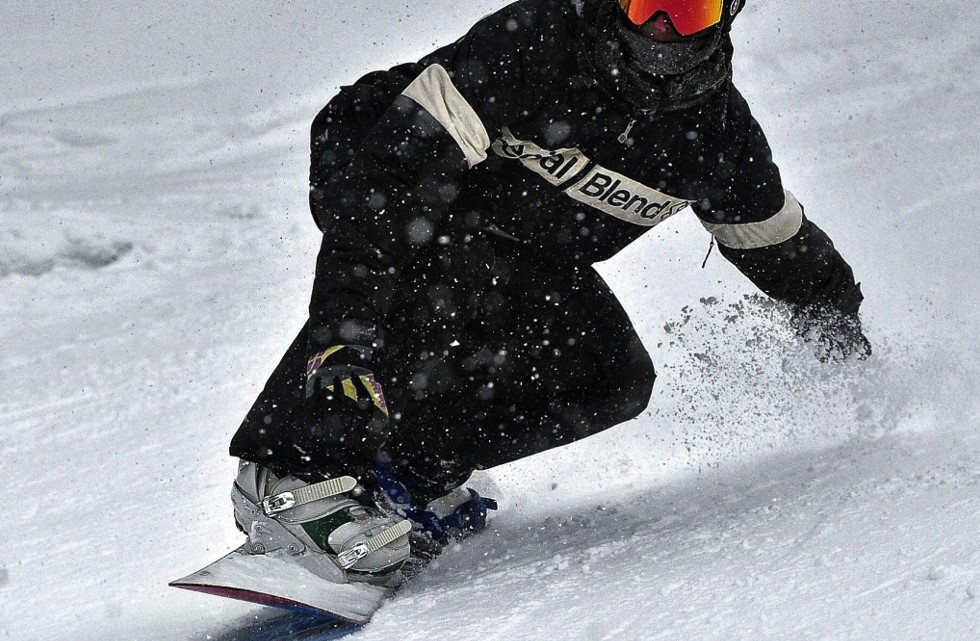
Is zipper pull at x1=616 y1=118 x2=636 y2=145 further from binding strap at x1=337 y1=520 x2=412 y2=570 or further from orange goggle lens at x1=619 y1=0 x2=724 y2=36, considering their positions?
binding strap at x1=337 y1=520 x2=412 y2=570

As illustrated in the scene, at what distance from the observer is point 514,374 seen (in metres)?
2.24

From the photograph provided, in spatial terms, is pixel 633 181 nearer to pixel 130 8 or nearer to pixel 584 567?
pixel 584 567

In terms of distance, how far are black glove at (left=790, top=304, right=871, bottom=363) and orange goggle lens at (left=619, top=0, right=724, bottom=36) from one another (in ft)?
3.21

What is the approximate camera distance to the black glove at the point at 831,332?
92.7 inches

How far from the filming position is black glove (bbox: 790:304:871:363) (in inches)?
92.7

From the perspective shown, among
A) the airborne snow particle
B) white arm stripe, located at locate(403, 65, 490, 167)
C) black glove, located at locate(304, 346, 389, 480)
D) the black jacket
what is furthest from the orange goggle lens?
black glove, located at locate(304, 346, 389, 480)

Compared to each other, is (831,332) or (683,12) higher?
(683,12)

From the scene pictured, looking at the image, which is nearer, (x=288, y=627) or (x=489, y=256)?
(x=288, y=627)

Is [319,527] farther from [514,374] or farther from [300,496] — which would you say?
[514,374]

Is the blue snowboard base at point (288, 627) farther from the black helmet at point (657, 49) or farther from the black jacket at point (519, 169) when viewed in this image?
the black helmet at point (657, 49)

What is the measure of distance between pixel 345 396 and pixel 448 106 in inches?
21.6

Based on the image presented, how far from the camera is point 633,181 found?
74.4 inches

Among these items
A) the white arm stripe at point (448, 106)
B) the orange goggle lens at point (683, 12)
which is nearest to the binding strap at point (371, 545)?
the white arm stripe at point (448, 106)

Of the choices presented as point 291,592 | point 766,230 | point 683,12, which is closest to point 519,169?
point 683,12
